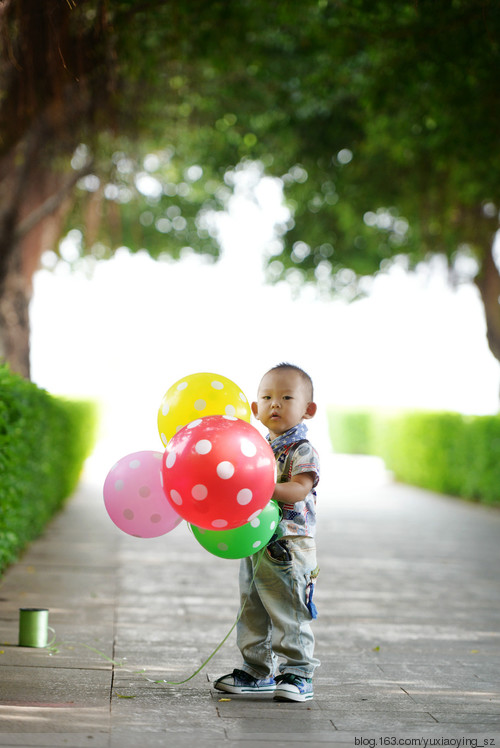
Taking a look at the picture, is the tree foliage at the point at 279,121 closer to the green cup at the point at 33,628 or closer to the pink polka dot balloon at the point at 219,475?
the pink polka dot balloon at the point at 219,475

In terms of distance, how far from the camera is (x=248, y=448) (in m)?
3.28

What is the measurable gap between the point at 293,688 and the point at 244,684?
26cm

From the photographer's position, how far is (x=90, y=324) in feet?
126

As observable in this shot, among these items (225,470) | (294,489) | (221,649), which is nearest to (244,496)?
(225,470)

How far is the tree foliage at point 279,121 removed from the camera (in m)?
8.10

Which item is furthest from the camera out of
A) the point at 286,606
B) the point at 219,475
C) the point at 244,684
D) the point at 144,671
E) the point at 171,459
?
the point at 144,671

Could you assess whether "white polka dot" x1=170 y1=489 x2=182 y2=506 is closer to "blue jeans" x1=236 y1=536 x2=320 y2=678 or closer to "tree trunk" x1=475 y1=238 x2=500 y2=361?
"blue jeans" x1=236 y1=536 x2=320 y2=678

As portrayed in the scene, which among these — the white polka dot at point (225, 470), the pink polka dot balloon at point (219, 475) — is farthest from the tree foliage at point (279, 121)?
the white polka dot at point (225, 470)

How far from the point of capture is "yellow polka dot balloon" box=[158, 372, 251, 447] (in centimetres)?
384

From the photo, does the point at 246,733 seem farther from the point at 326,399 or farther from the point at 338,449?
the point at 326,399

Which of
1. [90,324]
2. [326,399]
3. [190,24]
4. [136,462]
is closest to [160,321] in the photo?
[90,324]

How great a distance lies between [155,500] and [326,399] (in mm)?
27324

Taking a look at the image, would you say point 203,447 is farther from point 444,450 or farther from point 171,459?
point 444,450

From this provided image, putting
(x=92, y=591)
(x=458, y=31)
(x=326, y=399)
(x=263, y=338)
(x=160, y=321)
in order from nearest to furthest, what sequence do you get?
(x=92, y=591), (x=458, y=31), (x=326, y=399), (x=263, y=338), (x=160, y=321)
